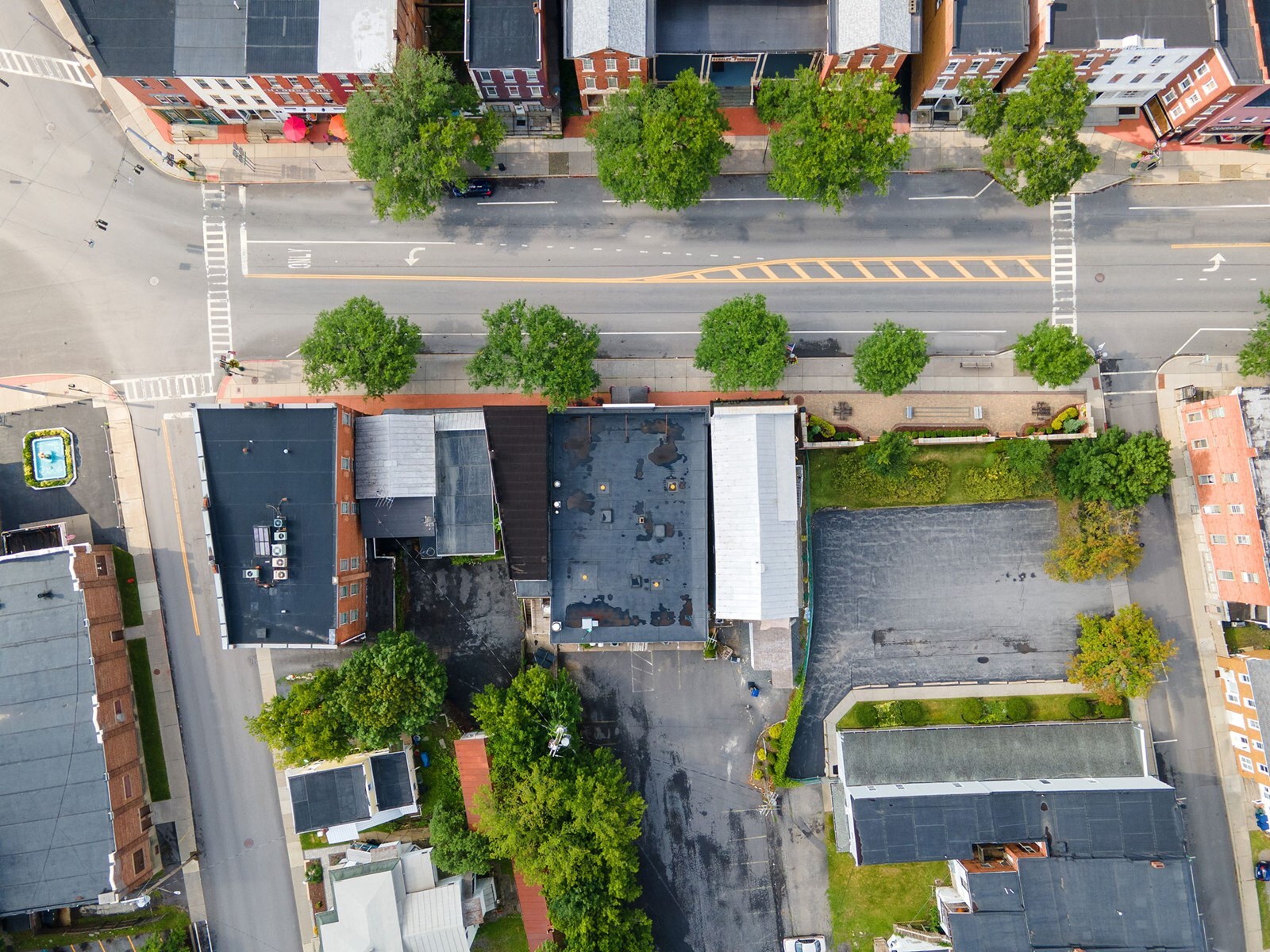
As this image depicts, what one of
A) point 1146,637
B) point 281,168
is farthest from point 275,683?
point 1146,637

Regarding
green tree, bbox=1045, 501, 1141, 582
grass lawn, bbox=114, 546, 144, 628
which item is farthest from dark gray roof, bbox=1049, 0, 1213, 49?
grass lawn, bbox=114, 546, 144, 628

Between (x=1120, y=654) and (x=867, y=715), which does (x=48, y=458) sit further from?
(x=1120, y=654)

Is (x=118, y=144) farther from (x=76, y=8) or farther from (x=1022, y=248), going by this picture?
(x=1022, y=248)

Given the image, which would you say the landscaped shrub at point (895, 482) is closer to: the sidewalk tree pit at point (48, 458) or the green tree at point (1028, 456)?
the green tree at point (1028, 456)

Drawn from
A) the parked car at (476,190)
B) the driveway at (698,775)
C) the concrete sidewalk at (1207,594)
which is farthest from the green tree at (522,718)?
the concrete sidewalk at (1207,594)

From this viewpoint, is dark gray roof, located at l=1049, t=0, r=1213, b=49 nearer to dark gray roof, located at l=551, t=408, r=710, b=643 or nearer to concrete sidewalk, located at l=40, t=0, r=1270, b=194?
concrete sidewalk, located at l=40, t=0, r=1270, b=194

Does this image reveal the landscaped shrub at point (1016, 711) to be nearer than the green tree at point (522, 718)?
No

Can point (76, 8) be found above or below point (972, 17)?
above
